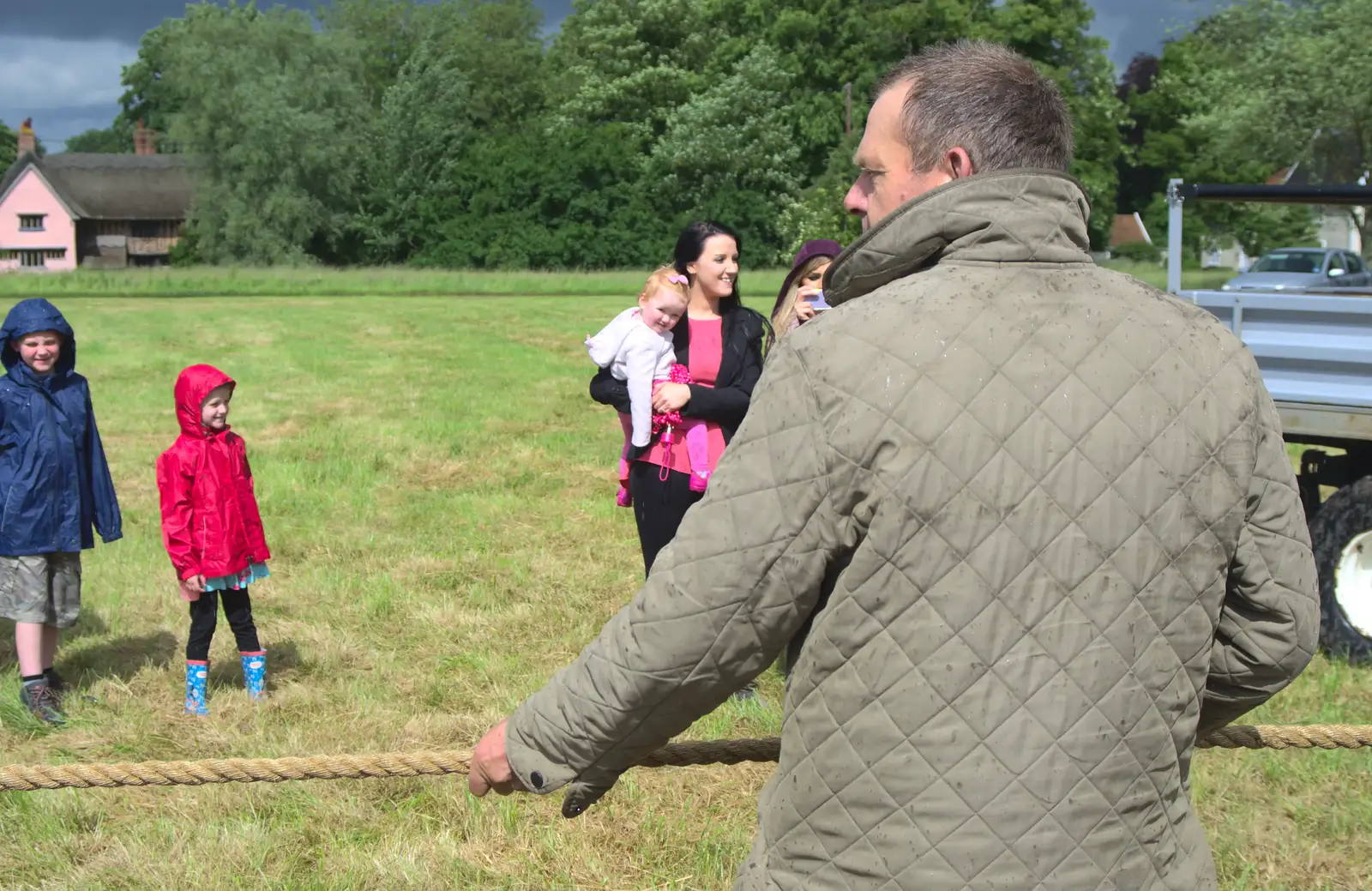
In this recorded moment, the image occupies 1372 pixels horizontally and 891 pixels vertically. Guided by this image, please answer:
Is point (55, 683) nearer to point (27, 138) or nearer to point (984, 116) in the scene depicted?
point (984, 116)

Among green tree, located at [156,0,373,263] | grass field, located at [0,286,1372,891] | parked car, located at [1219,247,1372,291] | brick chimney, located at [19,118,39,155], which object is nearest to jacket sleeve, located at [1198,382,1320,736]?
grass field, located at [0,286,1372,891]

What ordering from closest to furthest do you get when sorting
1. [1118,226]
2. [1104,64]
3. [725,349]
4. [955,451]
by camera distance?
1. [955,451]
2. [725,349]
3. [1104,64]
4. [1118,226]

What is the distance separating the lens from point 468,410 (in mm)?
15602

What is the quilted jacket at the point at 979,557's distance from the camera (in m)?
1.75

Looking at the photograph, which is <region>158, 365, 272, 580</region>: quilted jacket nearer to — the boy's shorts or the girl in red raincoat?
the girl in red raincoat

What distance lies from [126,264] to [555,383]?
3126 inches

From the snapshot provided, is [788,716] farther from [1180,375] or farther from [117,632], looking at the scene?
[117,632]

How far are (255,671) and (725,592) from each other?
4819 millimetres

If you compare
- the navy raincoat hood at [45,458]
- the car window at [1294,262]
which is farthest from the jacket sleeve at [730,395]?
the car window at [1294,262]

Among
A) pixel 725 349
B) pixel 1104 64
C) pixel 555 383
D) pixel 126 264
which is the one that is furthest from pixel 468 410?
pixel 126 264

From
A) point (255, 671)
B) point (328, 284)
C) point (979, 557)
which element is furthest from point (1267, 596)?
point (328, 284)

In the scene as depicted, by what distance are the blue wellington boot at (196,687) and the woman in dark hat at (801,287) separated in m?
2.85

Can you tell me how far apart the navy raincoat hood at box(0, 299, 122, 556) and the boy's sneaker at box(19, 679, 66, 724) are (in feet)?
1.91

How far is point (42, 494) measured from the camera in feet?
19.5
